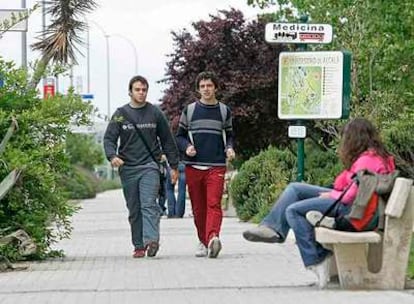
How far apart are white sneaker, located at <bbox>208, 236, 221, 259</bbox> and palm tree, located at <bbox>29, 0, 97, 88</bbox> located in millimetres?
4707

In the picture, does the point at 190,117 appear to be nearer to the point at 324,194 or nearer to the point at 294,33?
the point at 294,33

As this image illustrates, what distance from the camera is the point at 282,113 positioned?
15.2m

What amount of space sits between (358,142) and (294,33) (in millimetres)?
4520

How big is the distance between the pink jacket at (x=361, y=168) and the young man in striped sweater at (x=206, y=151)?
3.42 meters

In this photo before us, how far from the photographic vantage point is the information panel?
1480 cm

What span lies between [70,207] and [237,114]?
13.1 metres

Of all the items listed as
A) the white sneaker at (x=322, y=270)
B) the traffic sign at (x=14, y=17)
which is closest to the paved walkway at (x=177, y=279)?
the white sneaker at (x=322, y=270)

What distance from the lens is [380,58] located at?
18344 mm

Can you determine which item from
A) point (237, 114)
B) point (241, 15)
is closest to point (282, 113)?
point (237, 114)

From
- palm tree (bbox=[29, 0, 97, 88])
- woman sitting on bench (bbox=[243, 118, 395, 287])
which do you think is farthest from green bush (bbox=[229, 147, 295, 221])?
woman sitting on bench (bbox=[243, 118, 395, 287])

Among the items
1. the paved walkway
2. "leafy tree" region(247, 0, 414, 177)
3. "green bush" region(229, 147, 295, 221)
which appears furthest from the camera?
"green bush" region(229, 147, 295, 221)

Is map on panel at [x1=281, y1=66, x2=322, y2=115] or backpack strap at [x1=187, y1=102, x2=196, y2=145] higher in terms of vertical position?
map on panel at [x1=281, y1=66, x2=322, y2=115]

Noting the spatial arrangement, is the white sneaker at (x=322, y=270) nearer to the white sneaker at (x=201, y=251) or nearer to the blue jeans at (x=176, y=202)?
the white sneaker at (x=201, y=251)

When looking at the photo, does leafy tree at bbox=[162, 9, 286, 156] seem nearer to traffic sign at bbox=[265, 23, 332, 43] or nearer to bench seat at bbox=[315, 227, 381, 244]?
traffic sign at bbox=[265, 23, 332, 43]
